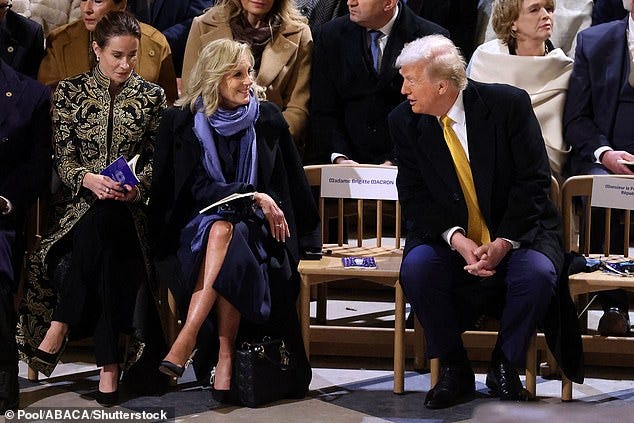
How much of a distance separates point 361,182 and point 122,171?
1.03 meters

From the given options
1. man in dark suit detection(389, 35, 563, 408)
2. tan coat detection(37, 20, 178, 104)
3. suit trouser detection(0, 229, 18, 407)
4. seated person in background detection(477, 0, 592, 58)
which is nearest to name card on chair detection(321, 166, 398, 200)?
man in dark suit detection(389, 35, 563, 408)

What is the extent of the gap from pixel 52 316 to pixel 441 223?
160cm

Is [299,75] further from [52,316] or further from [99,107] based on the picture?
[52,316]

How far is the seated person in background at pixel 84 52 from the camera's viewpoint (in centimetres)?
498

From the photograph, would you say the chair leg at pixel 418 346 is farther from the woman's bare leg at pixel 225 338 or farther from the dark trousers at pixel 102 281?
the dark trousers at pixel 102 281

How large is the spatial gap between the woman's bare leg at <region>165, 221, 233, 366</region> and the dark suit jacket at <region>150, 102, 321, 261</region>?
0.16m

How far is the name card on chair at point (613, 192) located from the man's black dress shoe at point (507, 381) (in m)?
0.84

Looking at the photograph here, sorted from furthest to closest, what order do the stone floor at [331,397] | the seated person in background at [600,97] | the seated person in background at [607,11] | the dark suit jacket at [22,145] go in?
1. the seated person in background at [607,11]
2. the seated person in background at [600,97]
3. the dark suit jacket at [22,145]
4. the stone floor at [331,397]

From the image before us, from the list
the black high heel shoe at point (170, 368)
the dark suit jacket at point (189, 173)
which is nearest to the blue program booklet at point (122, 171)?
the dark suit jacket at point (189, 173)

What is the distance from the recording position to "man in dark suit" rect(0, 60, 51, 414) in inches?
167

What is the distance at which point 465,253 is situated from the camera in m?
3.95

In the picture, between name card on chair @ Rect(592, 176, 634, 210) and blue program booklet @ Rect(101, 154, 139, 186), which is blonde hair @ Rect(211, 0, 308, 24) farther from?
name card on chair @ Rect(592, 176, 634, 210)

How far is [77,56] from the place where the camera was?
16.4 feet

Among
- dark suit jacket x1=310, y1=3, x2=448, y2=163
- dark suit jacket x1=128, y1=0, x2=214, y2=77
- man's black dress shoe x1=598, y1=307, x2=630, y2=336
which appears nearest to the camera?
man's black dress shoe x1=598, y1=307, x2=630, y2=336
